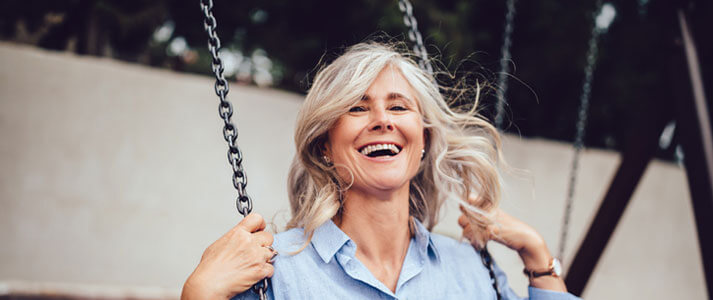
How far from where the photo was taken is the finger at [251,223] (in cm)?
123

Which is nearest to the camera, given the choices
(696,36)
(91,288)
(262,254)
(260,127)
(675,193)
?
(262,254)

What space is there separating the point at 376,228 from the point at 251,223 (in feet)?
1.17

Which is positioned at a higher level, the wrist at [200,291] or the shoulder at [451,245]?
the wrist at [200,291]

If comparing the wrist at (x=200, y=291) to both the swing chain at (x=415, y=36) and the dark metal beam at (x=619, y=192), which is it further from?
the dark metal beam at (x=619, y=192)

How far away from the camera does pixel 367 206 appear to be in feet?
Answer: 4.58

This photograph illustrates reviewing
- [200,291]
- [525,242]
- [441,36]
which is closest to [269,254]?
[200,291]

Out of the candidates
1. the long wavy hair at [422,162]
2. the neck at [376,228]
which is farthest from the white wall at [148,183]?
the neck at [376,228]

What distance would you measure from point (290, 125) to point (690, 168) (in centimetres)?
313

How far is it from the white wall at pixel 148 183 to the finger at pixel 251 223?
2738 mm

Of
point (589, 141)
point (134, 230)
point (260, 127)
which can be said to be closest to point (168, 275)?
point (134, 230)

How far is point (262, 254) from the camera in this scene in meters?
1.19

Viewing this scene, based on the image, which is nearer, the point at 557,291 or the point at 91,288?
the point at 557,291

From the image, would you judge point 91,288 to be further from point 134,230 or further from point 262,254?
point 262,254

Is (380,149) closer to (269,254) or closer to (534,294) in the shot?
(269,254)
